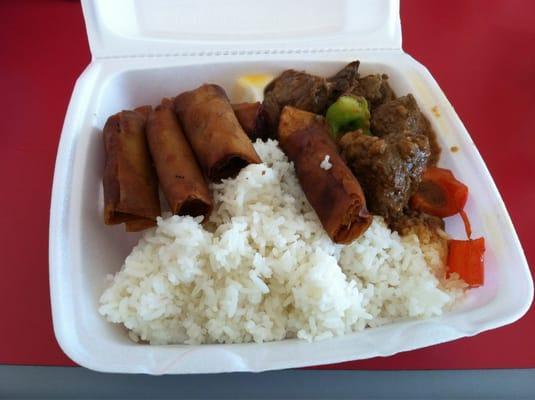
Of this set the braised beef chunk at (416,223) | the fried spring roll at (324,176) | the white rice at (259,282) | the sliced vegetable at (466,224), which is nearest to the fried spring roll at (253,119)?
the fried spring roll at (324,176)

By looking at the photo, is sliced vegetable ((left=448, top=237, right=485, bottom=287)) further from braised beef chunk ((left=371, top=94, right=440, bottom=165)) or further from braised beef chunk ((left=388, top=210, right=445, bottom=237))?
braised beef chunk ((left=371, top=94, right=440, bottom=165))

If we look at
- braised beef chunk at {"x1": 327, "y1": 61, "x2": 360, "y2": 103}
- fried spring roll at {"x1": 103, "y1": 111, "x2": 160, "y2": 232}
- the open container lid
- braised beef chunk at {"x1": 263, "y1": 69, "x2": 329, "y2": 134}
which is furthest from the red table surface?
braised beef chunk at {"x1": 263, "y1": 69, "x2": 329, "y2": 134}

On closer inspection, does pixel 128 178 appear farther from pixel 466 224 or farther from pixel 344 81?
pixel 466 224

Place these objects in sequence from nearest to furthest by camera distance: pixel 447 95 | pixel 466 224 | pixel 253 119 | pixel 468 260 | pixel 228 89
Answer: pixel 468 260 → pixel 466 224 → pixel 253 119 → pixel 228 89 → pixel 447 95

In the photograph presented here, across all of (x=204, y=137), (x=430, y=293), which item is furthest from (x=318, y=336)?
(x=204, y=137)

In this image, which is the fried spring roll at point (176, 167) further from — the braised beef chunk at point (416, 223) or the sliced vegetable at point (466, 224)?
the sliced vegetable at point (466, 224)

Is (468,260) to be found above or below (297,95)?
below

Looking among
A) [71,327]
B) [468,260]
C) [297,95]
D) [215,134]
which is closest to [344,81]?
[297,95]
